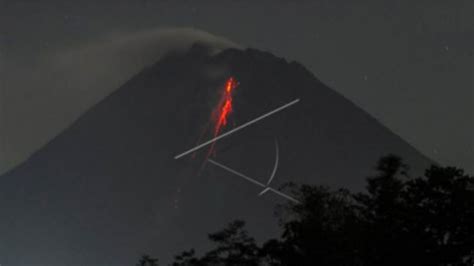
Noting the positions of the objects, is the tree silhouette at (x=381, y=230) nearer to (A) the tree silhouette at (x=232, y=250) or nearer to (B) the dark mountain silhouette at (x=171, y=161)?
(A) the tree silhouette at (x=232, y=250)

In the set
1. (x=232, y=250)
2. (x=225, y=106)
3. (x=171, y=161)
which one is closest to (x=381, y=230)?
(x=232, y=250)

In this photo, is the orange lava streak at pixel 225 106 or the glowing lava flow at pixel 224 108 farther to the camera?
the orange lava streak at pixel 225 106

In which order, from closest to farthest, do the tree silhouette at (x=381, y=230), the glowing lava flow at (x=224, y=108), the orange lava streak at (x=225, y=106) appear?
1. the tree silhouette at (x=381, y=230)
2. the glowing lava flow at (x=224, y=108)
3. the orange lava streak at (x=225, y=106)

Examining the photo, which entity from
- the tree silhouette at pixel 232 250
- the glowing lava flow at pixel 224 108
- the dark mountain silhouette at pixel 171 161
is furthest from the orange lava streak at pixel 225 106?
the tree silhouette at pixel 232 250

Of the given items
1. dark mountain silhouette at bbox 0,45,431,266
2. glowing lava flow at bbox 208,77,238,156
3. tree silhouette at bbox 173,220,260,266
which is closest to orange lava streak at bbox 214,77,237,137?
glowing lava flow at bbox 208,77,238,156

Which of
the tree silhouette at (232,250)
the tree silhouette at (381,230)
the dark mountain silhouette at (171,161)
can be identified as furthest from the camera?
the dark mountain silhouette at (171,161)

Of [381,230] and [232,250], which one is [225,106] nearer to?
[232,250]
